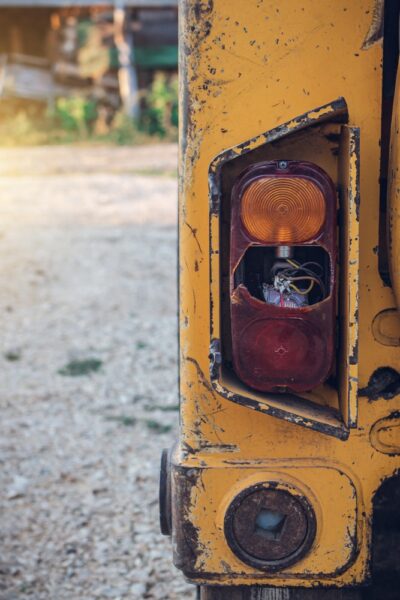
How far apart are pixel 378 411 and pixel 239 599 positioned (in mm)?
504

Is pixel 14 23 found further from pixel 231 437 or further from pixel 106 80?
pixel 231 437

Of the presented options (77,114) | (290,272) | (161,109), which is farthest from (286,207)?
(77,114)

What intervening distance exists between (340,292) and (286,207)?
8.3 inches

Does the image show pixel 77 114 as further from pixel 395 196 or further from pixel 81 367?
pixel 395 196

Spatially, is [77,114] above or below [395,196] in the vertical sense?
above

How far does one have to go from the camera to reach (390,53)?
1.61 m

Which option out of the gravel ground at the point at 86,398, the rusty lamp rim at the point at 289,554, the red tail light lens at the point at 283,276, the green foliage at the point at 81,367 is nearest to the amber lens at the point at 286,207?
the red tail light lens at the point at 283,276

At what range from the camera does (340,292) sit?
163 cm

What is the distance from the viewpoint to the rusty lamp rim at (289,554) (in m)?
1.65

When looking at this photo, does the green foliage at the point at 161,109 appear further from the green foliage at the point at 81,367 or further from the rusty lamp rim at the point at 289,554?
the rusty lamp rim at the point at 289,554

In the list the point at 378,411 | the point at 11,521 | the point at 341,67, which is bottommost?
the point at 11,521

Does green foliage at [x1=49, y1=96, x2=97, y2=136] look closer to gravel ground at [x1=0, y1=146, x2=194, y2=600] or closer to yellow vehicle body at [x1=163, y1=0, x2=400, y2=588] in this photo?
gravel ground at [x1=0, y1=146, x2=194, y2=600]

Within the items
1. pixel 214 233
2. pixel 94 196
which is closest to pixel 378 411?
pixel 214 233

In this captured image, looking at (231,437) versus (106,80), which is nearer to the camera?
(231,437)
